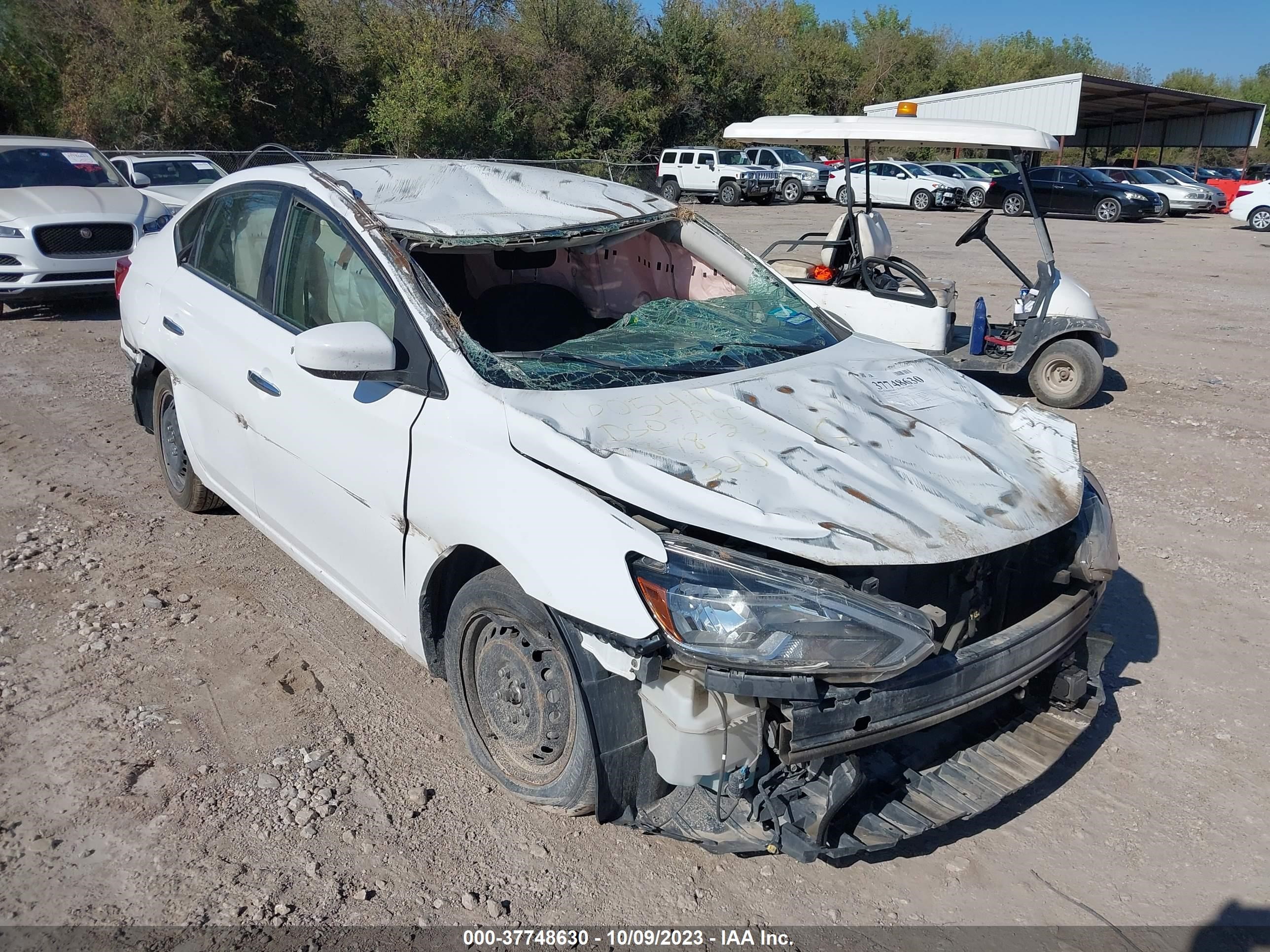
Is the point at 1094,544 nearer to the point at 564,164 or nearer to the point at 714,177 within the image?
the point at 564,164

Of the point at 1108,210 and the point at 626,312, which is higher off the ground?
the point at 626,312

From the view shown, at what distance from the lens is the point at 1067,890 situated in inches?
112

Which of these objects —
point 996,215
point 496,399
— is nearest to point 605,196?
point 496,399

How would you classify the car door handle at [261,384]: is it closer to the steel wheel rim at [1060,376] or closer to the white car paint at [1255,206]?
the steel wheel rim at [1060,376]

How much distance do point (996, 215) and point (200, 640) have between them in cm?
2947

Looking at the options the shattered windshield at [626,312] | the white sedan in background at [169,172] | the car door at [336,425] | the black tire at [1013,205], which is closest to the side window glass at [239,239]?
the car door at [336,425]

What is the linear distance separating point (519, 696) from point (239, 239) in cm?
251

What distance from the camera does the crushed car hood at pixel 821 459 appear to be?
8.71 feet

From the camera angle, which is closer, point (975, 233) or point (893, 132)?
point (893, 132)

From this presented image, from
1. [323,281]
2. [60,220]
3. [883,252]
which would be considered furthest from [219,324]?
[60,220]

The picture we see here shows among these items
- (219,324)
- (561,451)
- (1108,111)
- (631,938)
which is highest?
(1108,111)

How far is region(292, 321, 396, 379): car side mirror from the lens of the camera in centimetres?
307

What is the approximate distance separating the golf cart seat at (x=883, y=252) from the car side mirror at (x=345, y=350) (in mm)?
5747

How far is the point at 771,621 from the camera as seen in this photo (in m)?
2.46
